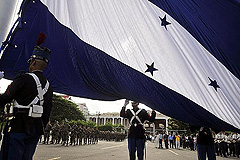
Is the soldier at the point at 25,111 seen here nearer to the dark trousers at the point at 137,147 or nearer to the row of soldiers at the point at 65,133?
the dark trousers at the point at 137,147

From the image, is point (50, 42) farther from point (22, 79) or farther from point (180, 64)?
point (180, 64)

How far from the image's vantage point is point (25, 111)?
216 centimetres

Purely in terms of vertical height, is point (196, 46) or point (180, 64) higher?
point (196, 46)

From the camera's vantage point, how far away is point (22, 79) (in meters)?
2.20

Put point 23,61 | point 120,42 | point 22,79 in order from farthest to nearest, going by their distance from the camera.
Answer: point 23,61 < point 120,42 < point 22,79

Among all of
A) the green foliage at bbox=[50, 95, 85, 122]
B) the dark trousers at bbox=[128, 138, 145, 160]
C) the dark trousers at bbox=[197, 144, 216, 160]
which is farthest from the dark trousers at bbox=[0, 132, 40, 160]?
the green foliage at bbox=[50, 95, 85, 122]

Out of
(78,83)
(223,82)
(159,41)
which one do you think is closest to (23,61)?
(78,83)

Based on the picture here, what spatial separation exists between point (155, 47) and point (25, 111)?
2006mm

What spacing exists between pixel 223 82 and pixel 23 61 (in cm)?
327

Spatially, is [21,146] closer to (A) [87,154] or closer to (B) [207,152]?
(B) [207,152]

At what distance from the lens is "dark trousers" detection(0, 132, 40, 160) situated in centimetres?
203

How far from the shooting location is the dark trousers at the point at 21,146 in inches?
79.9

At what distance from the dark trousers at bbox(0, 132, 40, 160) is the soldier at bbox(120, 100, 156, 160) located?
264 centimetres

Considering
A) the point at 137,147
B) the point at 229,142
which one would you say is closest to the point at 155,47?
the point at 137,147
